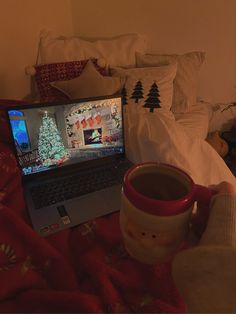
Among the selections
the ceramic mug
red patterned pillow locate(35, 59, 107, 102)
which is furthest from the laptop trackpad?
red patterned pillow locate(35, 59, 107, 102)

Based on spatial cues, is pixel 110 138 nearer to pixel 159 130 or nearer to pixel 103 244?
pixel 159 130

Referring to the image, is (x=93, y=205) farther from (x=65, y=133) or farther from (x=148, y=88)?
(x=148, y=88)

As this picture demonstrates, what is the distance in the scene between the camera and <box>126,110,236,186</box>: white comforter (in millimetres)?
905

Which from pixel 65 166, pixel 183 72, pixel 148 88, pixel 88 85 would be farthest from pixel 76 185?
pixel 183 72

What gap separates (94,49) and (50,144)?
1.00 metres

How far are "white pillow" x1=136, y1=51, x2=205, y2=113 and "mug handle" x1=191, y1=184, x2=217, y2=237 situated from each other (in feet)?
4.18

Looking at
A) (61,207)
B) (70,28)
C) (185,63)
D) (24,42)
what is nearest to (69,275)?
(61,207)

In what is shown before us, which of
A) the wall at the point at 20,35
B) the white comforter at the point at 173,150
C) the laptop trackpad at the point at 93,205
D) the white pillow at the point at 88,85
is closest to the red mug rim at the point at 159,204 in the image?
the laptop trackpad at the point at 93,205

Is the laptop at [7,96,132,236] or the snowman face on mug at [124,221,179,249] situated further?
the laptop at [7,96,132,236]

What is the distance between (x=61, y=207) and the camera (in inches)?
31.4

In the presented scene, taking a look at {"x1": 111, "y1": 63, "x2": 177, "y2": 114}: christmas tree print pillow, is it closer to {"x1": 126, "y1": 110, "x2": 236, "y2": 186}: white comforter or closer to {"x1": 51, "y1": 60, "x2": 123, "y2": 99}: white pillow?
{"x1": 51, "y1": 60, "x2": 123, "y2": 99}: white pillow

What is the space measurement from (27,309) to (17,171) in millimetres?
427

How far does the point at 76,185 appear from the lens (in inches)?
35.3

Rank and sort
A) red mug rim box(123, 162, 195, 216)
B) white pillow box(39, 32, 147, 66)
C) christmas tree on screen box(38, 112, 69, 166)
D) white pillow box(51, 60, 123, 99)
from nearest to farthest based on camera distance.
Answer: red mug rim box(123, 162, 195, 216) < christmas tree on screen box(38, 112, 69, 166) < white pillow box(51, 60, 123, 99) < white pillow box(39, 32, 147, 66)
